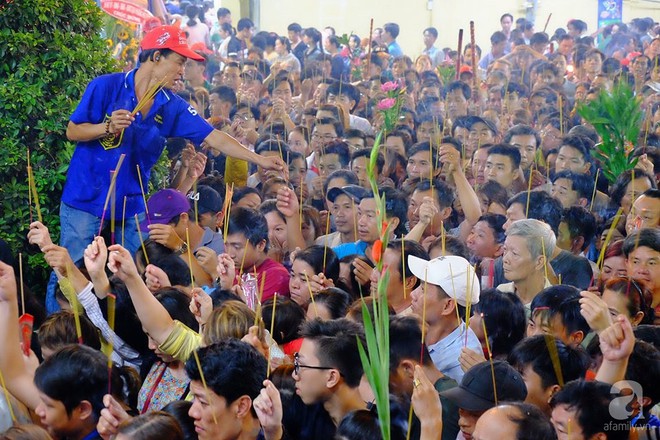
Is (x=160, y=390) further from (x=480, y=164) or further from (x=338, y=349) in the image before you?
(x=480, y=164)

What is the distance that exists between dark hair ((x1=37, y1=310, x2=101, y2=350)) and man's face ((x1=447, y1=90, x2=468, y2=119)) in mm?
7795

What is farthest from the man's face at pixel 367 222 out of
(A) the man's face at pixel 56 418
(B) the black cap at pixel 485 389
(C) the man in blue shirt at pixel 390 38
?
(C) the man in blue shirt at pixel 390 38

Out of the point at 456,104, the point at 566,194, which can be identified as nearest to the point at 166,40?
the point at 566,194

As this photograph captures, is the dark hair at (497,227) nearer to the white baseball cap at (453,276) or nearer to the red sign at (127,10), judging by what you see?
the white baseball cap at (453,276)

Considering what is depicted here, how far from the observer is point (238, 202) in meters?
7.38

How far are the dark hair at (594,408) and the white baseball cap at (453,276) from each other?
1431 mm

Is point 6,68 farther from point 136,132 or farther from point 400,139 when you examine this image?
point 400,139

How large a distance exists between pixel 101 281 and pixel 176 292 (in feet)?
1.12

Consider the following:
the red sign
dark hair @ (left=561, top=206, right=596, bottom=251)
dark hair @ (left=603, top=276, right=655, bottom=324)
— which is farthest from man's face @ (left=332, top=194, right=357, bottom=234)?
the red sign

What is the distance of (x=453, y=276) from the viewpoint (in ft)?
16.8

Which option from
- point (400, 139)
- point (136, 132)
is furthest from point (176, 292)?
point (400, 139)

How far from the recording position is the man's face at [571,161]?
8422 millimetres

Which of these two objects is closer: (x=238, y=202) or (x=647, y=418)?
(x=647, y=418)

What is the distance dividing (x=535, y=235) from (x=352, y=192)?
169cm
